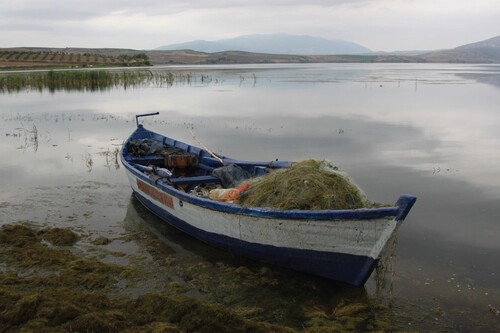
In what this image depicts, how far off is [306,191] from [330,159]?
289 inches

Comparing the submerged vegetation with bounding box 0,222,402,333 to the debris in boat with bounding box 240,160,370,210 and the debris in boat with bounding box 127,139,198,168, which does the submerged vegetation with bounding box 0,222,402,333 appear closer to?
the debris in boat with bounding box 240,160,370,210

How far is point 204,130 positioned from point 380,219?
47.1ft

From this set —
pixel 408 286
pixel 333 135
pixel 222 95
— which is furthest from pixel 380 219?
pixel 222 95

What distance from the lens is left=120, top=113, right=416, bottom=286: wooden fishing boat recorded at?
19.4 feet

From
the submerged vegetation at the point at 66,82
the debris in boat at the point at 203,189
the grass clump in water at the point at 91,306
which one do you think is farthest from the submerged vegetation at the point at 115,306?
the submerged vegetation at the point at 66,82

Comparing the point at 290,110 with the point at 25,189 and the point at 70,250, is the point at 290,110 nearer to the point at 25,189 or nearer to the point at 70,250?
the point at 25,189

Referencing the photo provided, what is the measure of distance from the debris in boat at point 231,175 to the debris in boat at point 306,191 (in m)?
1.59

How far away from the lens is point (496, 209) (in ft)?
31.0

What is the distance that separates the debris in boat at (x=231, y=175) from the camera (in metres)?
9.27

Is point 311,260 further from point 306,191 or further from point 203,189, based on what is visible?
point 203,189

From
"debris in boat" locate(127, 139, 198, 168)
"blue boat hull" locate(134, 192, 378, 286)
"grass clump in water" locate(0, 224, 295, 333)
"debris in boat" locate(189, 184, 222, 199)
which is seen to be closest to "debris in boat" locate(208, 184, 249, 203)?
"debris in boat" locate(189, 184, 222, 199)

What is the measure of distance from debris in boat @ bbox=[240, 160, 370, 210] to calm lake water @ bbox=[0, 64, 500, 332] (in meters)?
1.10

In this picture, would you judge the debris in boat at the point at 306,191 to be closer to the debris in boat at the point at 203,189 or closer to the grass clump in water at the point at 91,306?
the debris in boat at the point at 203,189

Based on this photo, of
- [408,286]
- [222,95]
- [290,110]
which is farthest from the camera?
[222,95]
